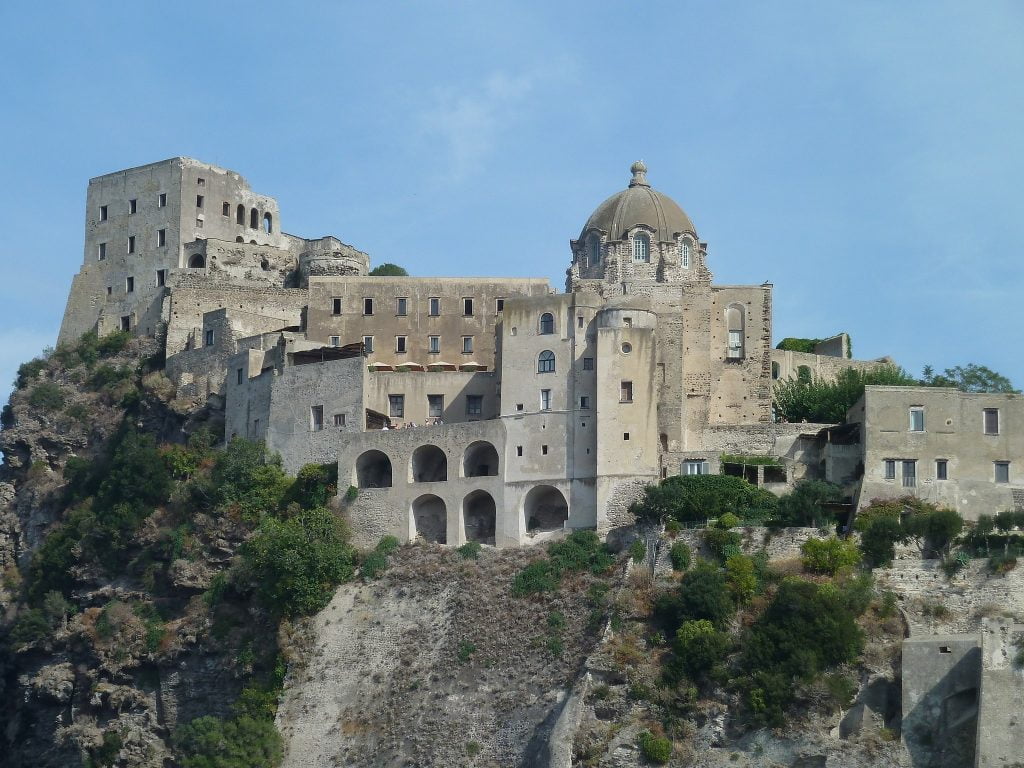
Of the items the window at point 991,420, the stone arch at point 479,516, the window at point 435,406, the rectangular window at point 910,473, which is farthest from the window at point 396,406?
the window at point 991,420

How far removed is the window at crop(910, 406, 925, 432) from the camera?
64000 millimetres

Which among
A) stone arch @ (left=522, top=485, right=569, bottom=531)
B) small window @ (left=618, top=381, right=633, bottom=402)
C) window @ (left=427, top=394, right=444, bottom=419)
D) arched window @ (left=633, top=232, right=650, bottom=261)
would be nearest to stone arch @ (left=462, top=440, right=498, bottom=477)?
stone arch @ (left=522, top=485, right=569, bottom=531)

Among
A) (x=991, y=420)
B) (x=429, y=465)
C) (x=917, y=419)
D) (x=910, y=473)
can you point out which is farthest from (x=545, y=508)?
(x=991, y=420)

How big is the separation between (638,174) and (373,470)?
1731 centimetres

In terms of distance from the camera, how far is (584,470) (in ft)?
220

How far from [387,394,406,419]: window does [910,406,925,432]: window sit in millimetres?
18886

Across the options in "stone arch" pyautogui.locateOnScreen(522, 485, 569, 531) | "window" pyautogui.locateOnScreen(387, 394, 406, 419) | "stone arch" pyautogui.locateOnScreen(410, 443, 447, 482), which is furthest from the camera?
"window" pyautogui.locateOnScreen(387, 394, 406, 419)

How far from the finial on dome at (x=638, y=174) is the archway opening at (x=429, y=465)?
15241 mm

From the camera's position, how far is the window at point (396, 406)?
72.5 meters

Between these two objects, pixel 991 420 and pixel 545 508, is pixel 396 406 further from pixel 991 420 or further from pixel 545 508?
pixel 991 420

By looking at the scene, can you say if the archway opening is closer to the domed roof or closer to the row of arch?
the row of arch

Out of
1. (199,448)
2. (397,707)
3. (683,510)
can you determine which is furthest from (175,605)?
(683,510)

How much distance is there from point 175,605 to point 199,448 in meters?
6.77

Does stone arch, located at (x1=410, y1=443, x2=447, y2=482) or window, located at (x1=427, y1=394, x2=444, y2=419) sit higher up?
window, located at (x1=427, y1=394, x2=444, y2=419)
